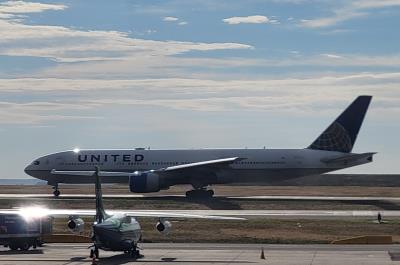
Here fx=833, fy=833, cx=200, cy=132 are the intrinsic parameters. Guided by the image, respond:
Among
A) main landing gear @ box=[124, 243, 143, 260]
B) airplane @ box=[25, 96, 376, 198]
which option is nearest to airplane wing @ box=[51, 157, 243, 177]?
airplane @ box=[25, 96, 376, 198]

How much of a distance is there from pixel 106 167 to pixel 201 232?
115ft

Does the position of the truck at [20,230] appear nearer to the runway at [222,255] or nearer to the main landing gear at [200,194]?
the runway at [222,255]

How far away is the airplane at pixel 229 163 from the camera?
7681cm

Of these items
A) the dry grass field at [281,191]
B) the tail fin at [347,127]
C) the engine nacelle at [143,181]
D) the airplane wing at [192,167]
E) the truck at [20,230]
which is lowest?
the dry grass field at [281,191]

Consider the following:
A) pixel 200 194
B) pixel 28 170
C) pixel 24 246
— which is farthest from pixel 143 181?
pixel 24 246

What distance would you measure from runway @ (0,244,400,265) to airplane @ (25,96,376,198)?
33.6m

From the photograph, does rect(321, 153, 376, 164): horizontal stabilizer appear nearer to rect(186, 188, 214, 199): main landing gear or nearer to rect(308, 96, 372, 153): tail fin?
rect(308, 96, 372, 153): tail fin

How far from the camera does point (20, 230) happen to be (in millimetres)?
39812

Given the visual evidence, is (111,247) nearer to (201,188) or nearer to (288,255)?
(288,255)

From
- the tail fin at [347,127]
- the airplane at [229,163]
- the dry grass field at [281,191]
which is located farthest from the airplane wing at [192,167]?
the tail fin at [347,127]

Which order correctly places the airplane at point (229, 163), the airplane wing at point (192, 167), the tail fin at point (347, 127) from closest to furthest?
the airplane wing at point (192, 167)
the airplane at point (229, 163)
the tail fin at point (347, 127)

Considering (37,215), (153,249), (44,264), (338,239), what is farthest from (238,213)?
(44,264)

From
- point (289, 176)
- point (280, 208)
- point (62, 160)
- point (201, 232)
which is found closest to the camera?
point (201, 232)

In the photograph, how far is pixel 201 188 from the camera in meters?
79.4
